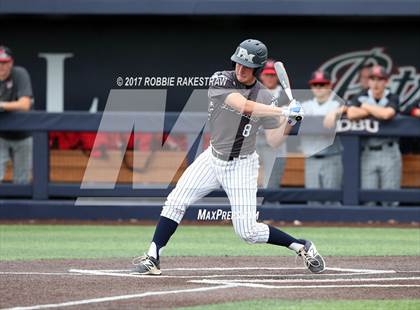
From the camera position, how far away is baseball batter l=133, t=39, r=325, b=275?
798 cm

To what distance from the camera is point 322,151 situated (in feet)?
42.2

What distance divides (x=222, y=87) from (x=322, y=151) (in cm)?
507

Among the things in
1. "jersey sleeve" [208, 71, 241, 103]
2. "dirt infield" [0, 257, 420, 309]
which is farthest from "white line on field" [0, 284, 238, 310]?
"jersey sleeve" [208, 71, 241, 103]

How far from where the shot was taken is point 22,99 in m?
12.8

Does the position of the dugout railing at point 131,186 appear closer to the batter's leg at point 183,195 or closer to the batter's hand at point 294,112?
the batter's leg at point 183,195

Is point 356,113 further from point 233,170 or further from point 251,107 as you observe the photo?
point 251,107

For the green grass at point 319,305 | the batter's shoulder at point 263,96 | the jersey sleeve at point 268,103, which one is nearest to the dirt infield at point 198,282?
the green grass at point 319,305

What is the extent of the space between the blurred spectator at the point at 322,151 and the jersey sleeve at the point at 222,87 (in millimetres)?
4908

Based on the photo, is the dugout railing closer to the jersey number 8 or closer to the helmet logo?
the jersey number 8

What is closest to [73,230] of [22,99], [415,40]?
[22,99]

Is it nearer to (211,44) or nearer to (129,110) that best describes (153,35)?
(211,44)

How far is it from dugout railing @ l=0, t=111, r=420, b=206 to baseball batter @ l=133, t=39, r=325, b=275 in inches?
181

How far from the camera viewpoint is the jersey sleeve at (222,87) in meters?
7.95

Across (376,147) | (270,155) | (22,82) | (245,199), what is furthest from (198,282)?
(22,82)
